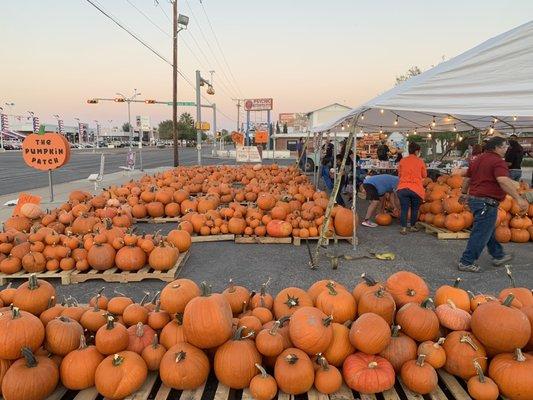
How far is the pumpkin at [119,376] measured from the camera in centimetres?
228

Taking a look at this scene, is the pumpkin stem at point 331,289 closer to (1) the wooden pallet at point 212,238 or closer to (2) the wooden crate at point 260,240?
(2) the wooden crate at point 260,240

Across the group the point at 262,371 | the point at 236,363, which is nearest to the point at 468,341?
the point at 262,371

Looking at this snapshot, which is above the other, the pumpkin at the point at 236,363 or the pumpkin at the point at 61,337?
the pumpkin at the point at 61,337

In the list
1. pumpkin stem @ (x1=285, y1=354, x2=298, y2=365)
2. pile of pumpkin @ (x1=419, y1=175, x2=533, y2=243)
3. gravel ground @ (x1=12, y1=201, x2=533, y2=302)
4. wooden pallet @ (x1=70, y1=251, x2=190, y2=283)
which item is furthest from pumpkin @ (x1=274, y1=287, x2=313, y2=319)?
pile of pumpkin @ (x1=419, y1=175, x2=533, y2=243)

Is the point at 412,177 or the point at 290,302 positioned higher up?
the point at 412,177

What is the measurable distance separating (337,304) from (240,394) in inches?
35.7

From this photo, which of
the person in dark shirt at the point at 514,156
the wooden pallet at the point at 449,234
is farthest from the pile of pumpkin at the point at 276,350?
the person in dark shirt at the point at 514,156

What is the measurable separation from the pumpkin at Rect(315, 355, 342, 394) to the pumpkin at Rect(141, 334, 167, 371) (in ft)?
3.44

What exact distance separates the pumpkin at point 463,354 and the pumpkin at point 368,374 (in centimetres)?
45

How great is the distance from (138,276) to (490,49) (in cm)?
545

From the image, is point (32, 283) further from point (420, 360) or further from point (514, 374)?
point (514, 374)

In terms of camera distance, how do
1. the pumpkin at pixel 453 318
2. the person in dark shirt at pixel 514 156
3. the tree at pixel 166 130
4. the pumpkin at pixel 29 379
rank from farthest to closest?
1. the tree at pixel 166 130
2. the person in dark shirt at pixel 514 156
3. the pumpkin at pixel 453 318
4. the pumpkin at pixel 29 379

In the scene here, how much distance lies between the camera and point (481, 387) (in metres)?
2.28

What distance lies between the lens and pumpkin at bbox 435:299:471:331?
2.61 meters
